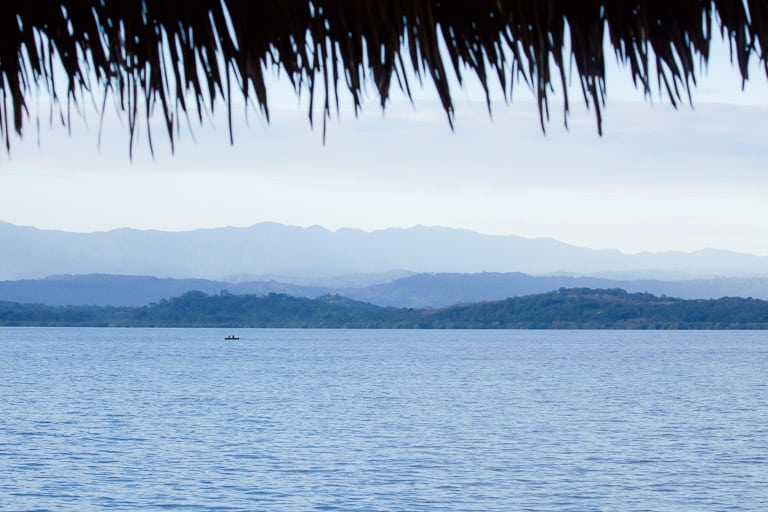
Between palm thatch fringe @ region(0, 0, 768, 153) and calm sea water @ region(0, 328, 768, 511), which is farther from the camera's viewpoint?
calm sea water @ region(0, 328, 768, 511)

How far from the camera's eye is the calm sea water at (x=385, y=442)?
24500 mm

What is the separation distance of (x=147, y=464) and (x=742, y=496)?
52.3ft

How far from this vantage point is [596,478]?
26734mm

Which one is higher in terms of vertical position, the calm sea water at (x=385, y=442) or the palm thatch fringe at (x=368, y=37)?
the palm thatch fringe at (x=368, y=37)

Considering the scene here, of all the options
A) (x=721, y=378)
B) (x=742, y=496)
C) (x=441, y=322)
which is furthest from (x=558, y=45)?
(x=441, y=322)

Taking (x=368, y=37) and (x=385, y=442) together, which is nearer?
(x=368, y=37)

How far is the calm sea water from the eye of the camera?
80.4 feet

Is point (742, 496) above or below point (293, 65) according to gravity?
below

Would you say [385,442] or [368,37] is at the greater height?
[368,37]

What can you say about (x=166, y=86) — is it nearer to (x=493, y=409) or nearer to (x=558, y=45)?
(x=558, y=45)

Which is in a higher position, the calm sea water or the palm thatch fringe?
the palm thatch fringe

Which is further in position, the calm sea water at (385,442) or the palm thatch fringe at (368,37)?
the calm sea water at (385,442)

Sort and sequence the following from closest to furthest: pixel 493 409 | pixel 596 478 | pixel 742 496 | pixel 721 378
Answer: pixel 742 496, pixel 596 478, pixel 493 409, pixel 721 378

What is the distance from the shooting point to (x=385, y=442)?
3419cm
